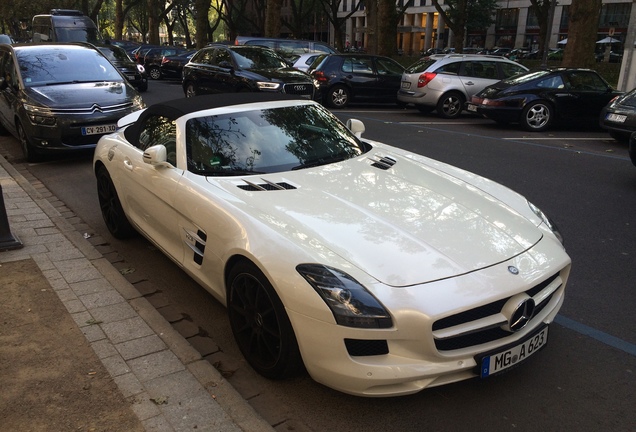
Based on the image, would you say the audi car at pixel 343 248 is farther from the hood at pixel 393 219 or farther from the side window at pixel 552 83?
the side window at pixel 552 83

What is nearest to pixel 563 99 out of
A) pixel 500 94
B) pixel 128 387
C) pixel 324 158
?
pixel 500 94

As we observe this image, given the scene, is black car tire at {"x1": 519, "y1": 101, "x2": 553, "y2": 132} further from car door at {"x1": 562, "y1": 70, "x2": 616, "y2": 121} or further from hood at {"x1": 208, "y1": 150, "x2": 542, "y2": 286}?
hood at {"x1": 208, "y1": 150, "x2": 542, "y2": 286}

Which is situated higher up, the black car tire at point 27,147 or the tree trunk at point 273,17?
the tree trunk at point 273,17

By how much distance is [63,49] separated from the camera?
32.3 ft

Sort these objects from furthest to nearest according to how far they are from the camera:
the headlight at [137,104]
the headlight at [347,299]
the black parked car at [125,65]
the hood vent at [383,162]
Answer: the black parked car at [125,65], the headlight at [137,104], the hood vent at [383,162], the headlight at [347,299]

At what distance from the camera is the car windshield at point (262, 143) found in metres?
3.99

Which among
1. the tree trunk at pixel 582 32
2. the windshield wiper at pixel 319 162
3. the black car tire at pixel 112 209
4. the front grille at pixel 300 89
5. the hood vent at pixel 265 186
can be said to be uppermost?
the tree trunk at pixel 582 32

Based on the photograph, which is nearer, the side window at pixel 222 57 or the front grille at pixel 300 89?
the front grille at pixel 300 89

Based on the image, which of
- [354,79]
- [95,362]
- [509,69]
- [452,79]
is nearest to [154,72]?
[354,79]

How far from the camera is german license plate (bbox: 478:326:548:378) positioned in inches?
108

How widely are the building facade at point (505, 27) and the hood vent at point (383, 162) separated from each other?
62.2m

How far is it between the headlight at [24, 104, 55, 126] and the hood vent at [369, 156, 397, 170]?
598cm

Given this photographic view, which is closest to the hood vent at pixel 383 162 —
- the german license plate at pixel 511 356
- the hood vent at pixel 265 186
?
the hood vent at pixel 265 186

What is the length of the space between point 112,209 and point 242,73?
29.7 ft
